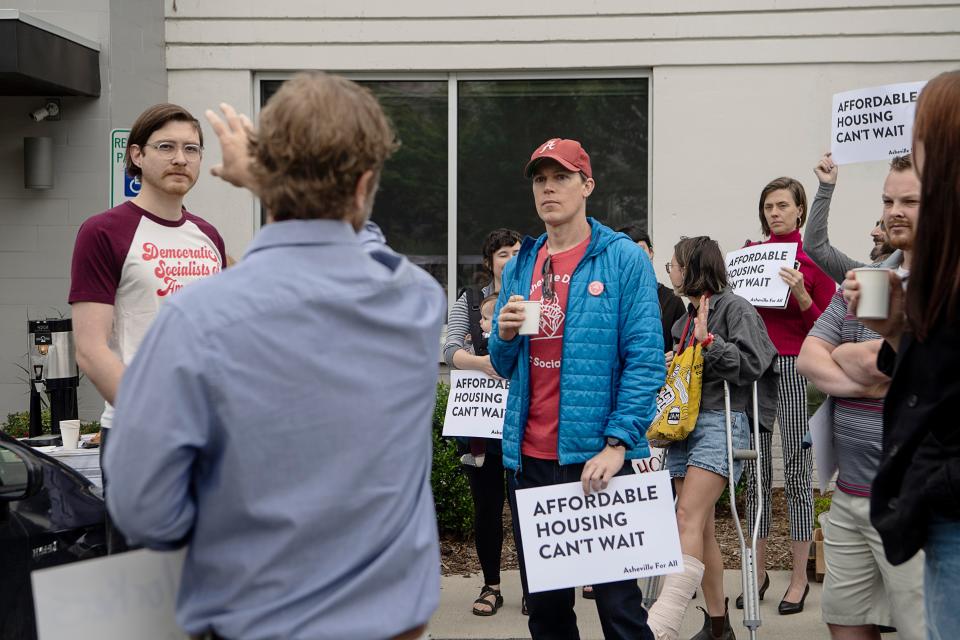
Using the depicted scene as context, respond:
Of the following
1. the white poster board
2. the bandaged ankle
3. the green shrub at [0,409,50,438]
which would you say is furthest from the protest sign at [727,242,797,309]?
the green shrub at [0,409,50,438]

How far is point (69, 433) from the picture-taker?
5840 millimetres

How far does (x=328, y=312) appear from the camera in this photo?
75.8 inches

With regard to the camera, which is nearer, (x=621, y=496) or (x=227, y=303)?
(x=227, y=303)

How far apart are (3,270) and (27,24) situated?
7.10 ft

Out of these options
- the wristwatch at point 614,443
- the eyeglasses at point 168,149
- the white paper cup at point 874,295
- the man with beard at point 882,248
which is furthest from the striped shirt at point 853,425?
the eyeglasses at point 168,149

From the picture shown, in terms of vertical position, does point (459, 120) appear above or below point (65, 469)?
above

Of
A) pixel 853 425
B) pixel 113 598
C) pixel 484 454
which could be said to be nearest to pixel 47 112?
pixel 484 454

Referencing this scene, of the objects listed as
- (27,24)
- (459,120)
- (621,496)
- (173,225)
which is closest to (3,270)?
(27,24)

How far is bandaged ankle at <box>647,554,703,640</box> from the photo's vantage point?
15.3ft

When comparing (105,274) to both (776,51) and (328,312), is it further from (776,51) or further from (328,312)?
(776,51)

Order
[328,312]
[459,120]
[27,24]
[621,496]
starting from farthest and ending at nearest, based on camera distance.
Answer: [459,120] → [27,24] → [621,496] → [328,312]

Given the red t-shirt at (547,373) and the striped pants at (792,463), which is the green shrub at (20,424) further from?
the striped pants at (792,463)

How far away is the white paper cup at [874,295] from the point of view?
256cm

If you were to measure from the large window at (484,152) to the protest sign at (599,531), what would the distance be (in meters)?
5.59
